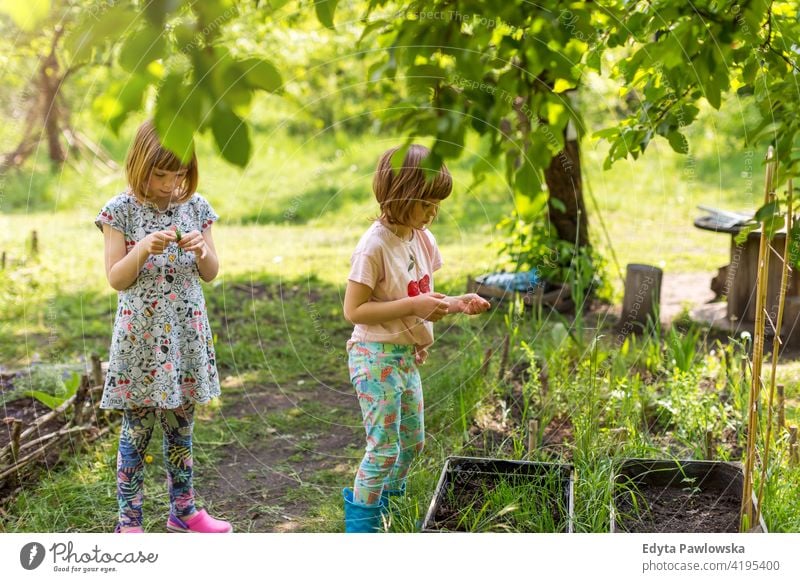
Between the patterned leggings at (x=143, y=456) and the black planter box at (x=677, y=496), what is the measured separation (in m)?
1.21

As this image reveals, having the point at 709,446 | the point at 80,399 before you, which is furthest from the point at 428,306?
the point at 80,399

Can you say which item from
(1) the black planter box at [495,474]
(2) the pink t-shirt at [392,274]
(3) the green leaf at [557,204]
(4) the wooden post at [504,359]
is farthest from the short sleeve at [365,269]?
(3) the green leaf at [557,204]

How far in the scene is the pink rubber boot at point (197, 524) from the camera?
8.70 ft

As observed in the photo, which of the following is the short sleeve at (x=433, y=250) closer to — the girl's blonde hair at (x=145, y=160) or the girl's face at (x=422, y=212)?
the girl's face at (x=422, y=212)

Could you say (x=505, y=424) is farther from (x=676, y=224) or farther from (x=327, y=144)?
(x=327, y=144)

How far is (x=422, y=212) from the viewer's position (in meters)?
2.38

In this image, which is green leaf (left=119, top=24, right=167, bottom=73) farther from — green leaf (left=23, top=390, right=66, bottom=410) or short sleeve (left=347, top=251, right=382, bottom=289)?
green leaf (left=23, top=390, right=66, bottom=410)

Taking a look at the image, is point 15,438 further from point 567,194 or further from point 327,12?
point 567,194

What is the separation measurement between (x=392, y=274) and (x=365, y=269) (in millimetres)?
88

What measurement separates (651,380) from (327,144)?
6114mm
